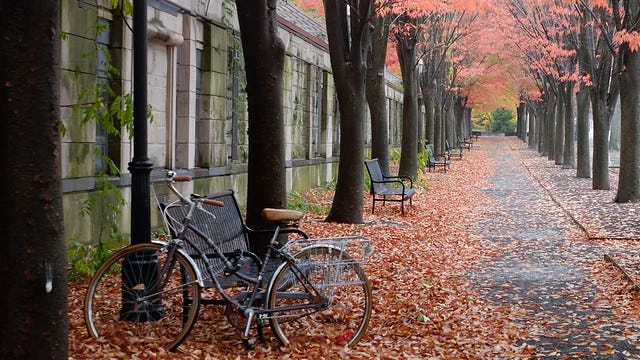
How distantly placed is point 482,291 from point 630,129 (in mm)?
10438

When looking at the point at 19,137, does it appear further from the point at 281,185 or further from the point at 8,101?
the point at 281,185

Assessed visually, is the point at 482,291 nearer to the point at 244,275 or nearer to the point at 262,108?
the point at 262,108

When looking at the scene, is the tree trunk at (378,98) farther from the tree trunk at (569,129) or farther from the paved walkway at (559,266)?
the tree trunk at (569,129)

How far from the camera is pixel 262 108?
8.21 m

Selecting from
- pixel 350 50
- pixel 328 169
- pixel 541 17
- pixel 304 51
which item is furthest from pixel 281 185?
pixel 541 17

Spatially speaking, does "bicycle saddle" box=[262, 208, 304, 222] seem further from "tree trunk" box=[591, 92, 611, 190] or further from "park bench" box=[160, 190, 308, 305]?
"tree trunk" box=[591, 92, 611, 190]

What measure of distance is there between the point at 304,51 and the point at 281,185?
41.1 ft

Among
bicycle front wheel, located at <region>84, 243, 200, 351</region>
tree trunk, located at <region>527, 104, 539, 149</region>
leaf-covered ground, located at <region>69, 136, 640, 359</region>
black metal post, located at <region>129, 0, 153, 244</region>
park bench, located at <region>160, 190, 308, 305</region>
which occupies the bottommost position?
leaf-covered ground, located at <region>69, 136, 640, 359</region>

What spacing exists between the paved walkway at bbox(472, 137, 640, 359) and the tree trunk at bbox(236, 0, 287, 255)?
264cm

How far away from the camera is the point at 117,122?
34.0 ft

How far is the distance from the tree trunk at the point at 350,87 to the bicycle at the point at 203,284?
755 cm

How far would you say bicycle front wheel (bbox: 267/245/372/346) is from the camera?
19.2ft

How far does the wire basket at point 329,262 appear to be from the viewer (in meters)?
5.89

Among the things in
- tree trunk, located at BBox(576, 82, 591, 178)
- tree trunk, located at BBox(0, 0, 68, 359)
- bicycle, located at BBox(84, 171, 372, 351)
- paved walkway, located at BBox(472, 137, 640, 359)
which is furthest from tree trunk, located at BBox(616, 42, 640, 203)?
tree trunk, located at BBox(0, 0, 68, 359)
